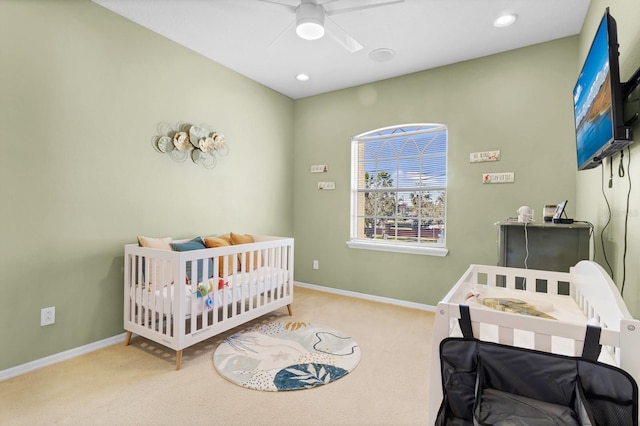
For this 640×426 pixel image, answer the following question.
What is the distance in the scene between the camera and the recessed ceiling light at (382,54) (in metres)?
2.92

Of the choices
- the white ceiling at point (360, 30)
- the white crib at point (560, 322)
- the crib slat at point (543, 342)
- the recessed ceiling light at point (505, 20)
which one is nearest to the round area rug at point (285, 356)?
the white crib at point (560, 322)

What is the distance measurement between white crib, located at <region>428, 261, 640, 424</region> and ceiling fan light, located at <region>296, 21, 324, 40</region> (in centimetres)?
191

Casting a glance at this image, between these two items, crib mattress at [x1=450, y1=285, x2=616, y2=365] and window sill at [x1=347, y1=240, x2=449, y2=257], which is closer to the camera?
crib mattress at [x1=450, y1=285, x2=616, y2=365]

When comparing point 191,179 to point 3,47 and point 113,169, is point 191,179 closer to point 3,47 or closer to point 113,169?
point 113,169

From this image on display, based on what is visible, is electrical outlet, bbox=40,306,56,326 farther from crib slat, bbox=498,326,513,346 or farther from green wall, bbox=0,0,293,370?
crib slat, bbox=498,326,513,346

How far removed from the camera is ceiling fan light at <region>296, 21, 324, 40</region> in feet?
7.14

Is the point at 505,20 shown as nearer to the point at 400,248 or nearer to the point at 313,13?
the point at 313,13

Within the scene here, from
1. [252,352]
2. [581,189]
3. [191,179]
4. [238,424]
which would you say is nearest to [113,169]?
[191,179]

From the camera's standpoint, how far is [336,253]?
3967 mm

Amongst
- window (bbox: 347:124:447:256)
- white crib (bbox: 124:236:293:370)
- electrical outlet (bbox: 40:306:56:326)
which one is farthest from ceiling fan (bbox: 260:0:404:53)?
electrical outlet (bbox: 40:306:56:326)

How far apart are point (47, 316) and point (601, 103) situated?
346 centimetres

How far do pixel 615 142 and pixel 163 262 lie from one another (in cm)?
254

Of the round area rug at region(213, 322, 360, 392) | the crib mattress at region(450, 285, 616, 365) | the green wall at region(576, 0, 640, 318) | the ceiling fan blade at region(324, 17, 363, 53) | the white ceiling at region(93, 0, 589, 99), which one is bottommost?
the round area rug at region(213, 322, 360, 392)

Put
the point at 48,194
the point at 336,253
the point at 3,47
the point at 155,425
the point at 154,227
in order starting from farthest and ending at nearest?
the point at 336,253, the point at 154,227, the point at 48,194, the point at 3,47, the point at 155,425
